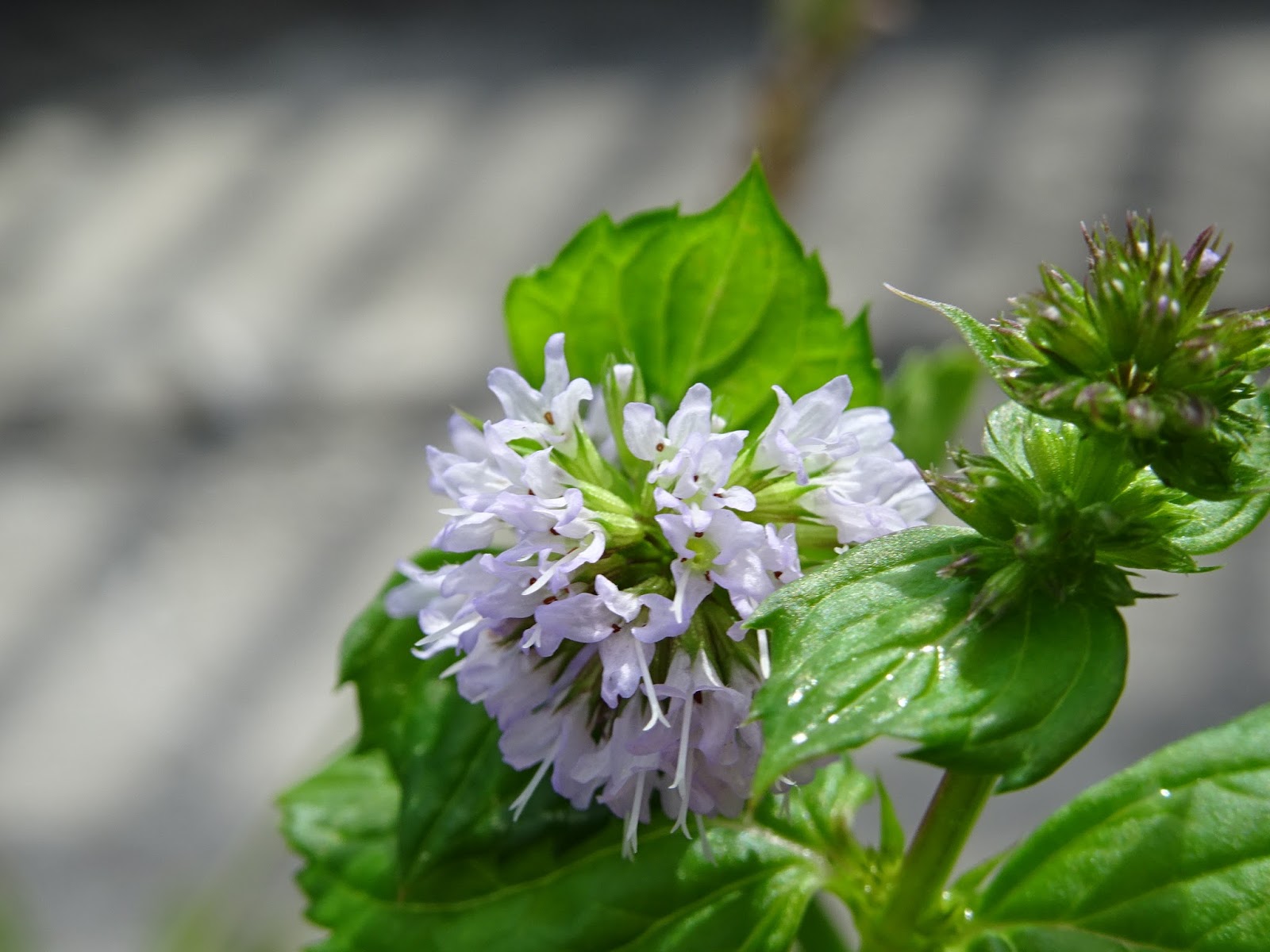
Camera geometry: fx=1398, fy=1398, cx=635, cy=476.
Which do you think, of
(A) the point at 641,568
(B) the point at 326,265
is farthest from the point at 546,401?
(B) the point at 326,265

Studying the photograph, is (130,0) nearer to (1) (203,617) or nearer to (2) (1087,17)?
(1) (203,617)

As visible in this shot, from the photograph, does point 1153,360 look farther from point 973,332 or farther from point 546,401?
point 546,401

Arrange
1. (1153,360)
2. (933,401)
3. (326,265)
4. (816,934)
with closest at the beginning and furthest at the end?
(1153,360), (816,934), (933,401), (326,265)

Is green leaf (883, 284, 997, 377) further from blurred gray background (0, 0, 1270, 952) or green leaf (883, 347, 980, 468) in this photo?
blurred gray background (0, 0, 1270, 952)

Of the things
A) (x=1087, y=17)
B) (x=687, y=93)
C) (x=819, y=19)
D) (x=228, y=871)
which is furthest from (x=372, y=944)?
(x=1087, y=17)

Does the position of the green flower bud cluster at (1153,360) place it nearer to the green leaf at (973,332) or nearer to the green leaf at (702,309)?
the green leaf at (973,332)

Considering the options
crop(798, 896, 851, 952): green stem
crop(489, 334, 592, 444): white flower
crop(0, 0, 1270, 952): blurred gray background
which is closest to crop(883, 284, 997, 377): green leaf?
crop(489, 334, 592, 444): white flower
